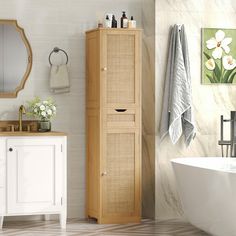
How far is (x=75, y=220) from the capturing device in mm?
7215

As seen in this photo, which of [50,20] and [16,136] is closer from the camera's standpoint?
[16,136]

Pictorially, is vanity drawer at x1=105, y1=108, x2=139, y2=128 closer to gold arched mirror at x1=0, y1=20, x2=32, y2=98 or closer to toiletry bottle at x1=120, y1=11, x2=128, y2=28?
toiletry bottle at x1=120, y1=11, x2=128, y2=28

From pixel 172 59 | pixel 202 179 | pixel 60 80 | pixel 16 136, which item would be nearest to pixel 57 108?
pixel 60 80

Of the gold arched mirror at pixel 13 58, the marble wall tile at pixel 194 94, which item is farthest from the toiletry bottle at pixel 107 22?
the gold arched mirror at pixel 13 58

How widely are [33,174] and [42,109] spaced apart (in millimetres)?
646

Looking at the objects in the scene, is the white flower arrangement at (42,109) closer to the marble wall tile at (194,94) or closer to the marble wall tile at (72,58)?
the marble wall tile at (72,58)

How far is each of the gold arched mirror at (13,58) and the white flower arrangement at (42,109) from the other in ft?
0.84

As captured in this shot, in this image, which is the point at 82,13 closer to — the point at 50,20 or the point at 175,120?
the point at 50,20

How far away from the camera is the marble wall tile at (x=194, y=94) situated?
723 cm

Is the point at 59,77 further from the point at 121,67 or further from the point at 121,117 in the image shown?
the point at 121,117

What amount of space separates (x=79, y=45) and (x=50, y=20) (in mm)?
388

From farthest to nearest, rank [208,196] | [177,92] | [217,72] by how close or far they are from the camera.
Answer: [217,72], [177,92], [208,196]

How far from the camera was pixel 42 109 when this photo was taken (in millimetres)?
6871

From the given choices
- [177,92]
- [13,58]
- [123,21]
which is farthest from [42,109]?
[177,92]
